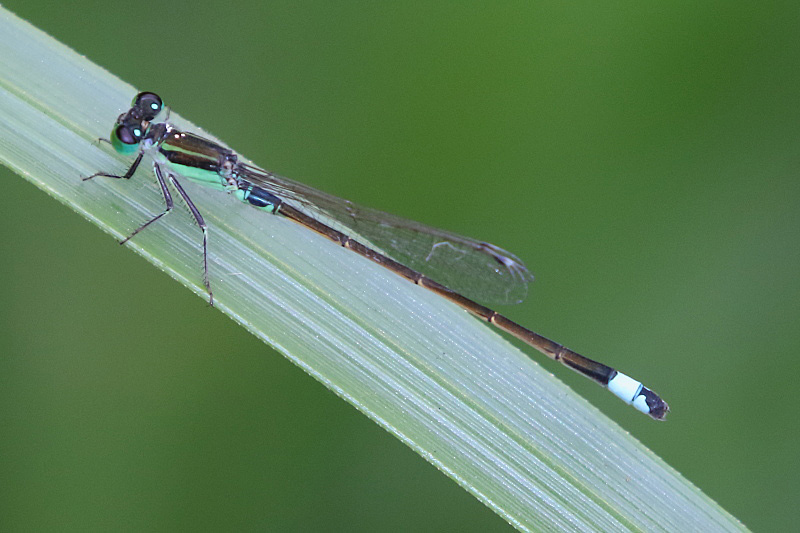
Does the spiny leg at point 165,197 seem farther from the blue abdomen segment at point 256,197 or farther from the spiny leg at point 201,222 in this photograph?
the blue abdomen segment at point 256,197

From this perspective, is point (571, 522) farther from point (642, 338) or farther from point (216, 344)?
point (216, 344)

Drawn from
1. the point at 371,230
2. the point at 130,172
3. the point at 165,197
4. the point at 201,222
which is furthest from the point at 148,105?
the point at 371,230

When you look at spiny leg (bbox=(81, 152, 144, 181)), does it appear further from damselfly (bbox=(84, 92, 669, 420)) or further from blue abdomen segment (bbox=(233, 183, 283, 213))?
blue abdomen segment (bbox=(233, 183, 283, 213))

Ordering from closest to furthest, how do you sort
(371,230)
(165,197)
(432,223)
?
1. (165,197)
2. (371,230)
3. (432,223)

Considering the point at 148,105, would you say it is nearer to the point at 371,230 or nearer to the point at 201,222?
the point at 201,222

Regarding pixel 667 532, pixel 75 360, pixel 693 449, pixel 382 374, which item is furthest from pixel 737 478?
pixel 75 360
